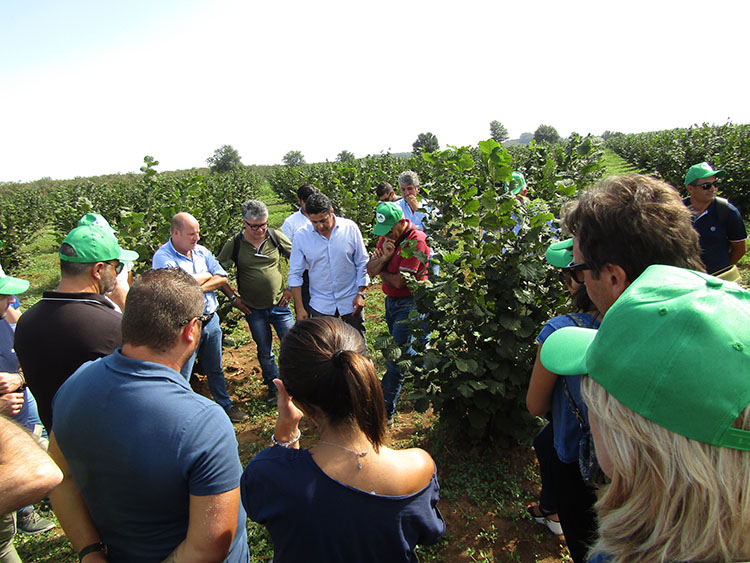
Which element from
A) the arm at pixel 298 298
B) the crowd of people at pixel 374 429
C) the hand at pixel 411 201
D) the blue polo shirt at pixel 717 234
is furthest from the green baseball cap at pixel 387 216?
the blue polo shirt at pixel 717 234

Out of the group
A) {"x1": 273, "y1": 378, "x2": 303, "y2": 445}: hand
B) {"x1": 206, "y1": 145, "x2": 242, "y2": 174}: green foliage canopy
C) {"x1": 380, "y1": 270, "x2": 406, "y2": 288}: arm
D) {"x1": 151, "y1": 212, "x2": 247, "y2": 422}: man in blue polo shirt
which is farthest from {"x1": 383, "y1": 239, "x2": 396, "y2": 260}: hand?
{"x1": 206, "y1": 145, "x2": 242, "y2": 174}: green foliage canopy

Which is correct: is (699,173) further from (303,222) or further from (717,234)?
(303,222)

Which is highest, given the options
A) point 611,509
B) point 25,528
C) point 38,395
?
point 611,509

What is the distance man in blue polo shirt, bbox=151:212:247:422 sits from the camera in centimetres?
383

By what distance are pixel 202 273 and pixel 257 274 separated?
1.93ft

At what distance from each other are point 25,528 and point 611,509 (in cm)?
429

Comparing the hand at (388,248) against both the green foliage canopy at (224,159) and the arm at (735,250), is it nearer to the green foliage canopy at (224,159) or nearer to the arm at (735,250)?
the arm at (735,250)

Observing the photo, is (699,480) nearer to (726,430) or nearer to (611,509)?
(726,430)

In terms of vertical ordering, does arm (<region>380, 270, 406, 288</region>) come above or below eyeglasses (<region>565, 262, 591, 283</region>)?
below

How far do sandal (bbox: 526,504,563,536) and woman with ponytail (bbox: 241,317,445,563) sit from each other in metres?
1.75

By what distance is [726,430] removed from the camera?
0.70 metres

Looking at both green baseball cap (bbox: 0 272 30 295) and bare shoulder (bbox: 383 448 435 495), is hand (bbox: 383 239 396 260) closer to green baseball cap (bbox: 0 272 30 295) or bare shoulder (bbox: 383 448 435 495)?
bare shoulder (bbox: 383 448 435 495)

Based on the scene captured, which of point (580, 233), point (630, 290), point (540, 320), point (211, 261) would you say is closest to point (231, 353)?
point (211, 261)

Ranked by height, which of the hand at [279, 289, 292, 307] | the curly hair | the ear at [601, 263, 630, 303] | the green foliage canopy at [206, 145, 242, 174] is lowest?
the hand at [279, 289, 292, 307]
